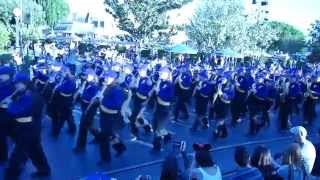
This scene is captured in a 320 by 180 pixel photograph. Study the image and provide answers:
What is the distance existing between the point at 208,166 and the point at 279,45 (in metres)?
80.3

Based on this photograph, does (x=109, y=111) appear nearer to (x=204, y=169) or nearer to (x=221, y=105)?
(x=204, y=169)

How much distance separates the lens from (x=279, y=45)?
84.8 meters

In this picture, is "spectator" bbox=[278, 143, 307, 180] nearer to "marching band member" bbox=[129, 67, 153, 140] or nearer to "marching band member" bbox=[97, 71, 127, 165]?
"marching band member" bbox=[97, 71, 127, 165]

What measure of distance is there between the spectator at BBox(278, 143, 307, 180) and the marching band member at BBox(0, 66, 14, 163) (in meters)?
6.08

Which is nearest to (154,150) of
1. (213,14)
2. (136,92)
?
(136,92)

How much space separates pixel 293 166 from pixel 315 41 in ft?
117

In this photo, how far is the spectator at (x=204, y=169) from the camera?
632cm

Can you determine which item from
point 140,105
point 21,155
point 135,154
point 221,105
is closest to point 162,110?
point 135,154

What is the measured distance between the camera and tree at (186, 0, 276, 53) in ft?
155

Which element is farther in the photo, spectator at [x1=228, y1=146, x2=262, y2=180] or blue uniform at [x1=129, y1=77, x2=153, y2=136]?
blue uniform at [x1=129, y1=77, x2=153, y2=136]

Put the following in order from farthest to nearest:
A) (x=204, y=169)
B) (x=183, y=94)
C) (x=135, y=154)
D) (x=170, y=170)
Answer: (x=183, y=94) → (x=135, y=154) → (x=170, y=170) → (x=204, y=169)

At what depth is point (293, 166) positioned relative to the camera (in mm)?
6797

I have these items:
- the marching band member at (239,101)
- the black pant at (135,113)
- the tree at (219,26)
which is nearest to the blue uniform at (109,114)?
the black pant at (135,113)

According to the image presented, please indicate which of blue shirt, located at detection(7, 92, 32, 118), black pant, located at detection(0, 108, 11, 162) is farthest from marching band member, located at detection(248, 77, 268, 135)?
blue shirt, located at detection(7, 92, 32, 118)
